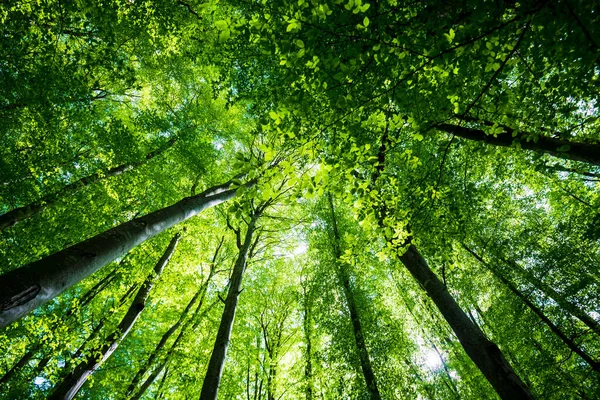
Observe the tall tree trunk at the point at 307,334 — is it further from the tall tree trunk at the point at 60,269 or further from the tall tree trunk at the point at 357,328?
the tall tree trunk at the point at 60,269

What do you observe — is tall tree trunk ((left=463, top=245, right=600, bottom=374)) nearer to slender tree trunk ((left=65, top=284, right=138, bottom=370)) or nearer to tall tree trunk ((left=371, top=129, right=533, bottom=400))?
tall tree trunk ((left=371, top=129, right=533, bottom=400))

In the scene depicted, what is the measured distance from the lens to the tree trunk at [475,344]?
3029 millimetres

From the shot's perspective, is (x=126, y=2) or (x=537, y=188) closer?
(x=126, y=2)

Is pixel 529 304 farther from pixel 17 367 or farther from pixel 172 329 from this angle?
pixel 17 367

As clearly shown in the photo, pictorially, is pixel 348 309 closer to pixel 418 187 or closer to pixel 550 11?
pixel 418 187

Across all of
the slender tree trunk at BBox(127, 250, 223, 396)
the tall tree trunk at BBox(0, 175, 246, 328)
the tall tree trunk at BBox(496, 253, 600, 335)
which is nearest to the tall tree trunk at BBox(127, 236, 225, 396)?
the slender tree trunk at BBox(127, 250, 223, 396)

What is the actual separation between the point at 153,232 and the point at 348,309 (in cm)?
988

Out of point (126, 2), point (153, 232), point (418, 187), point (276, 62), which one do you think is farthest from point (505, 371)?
point (126, 2)

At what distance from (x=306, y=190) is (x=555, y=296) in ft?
34.0

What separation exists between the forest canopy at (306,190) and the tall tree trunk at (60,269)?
0.6 inches

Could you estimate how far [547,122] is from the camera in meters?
3.26

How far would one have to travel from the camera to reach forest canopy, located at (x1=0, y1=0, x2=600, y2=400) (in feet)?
7.90

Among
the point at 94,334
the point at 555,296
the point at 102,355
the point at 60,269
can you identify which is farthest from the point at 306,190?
the point at 555,296

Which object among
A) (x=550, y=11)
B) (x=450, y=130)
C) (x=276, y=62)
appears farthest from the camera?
(x=276, y=62)
